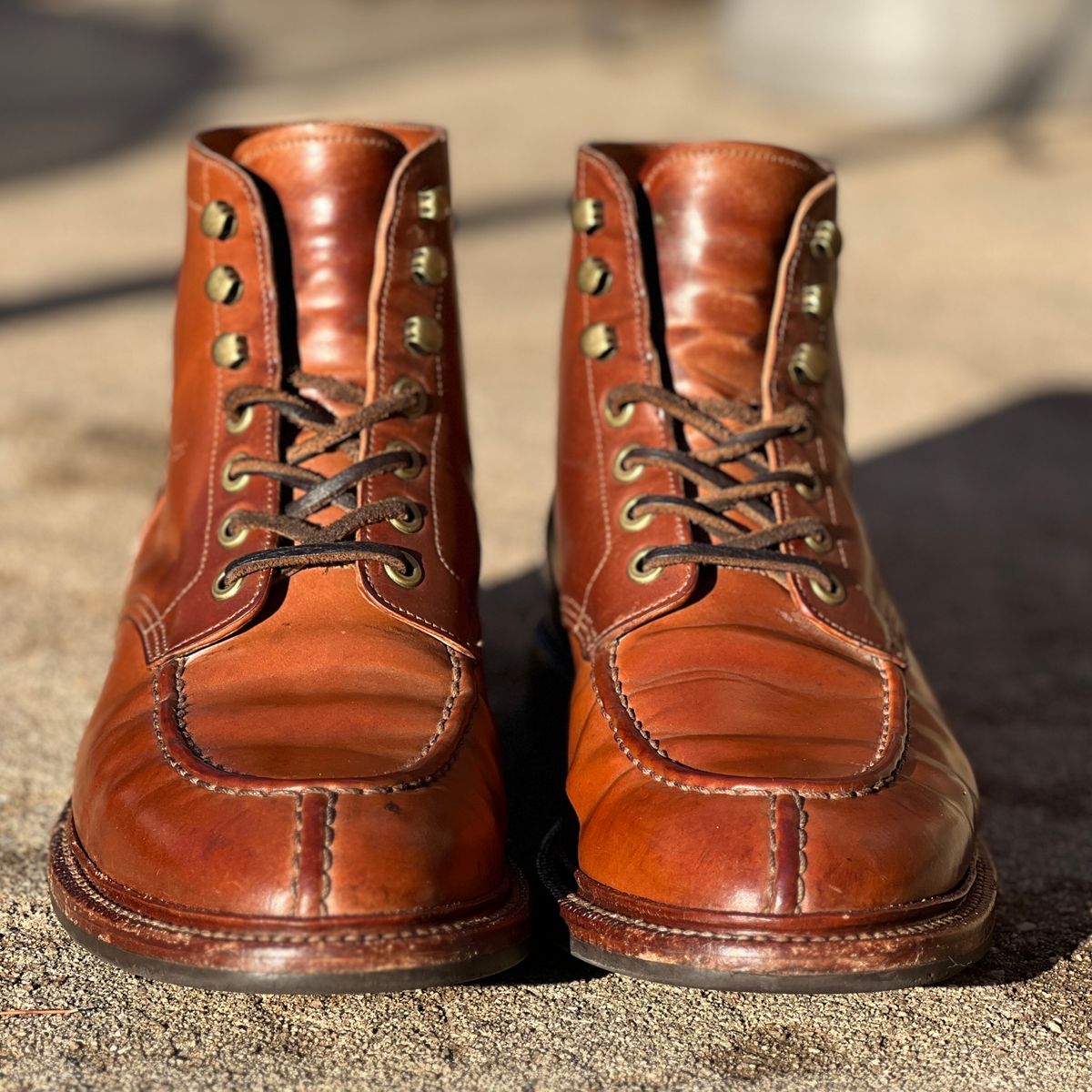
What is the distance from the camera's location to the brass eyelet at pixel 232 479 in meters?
1.86

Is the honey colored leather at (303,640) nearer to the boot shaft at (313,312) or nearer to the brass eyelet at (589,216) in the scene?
the boot shaft at (313,312)

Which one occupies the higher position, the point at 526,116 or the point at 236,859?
the point at 236,859

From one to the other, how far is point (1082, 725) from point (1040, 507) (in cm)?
121

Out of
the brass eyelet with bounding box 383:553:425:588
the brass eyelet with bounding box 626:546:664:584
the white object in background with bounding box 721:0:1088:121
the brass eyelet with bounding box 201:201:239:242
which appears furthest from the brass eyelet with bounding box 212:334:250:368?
the white object in background with bounding box 721:0:1088:121

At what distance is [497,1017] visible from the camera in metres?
1.58

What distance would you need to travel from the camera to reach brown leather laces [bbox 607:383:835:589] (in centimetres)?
182

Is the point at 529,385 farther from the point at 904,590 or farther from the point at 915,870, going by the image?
the point at 915,870

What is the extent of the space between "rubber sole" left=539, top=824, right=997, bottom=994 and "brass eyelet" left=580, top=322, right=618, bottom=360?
0.80 meters

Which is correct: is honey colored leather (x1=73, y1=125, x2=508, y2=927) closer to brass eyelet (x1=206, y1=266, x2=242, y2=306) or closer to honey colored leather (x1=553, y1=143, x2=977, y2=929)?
brass eyelet (x1=206, y1=266, x2=242, y2=306)

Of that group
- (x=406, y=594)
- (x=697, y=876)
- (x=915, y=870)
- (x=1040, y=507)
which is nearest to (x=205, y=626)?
(x=406, y=594)

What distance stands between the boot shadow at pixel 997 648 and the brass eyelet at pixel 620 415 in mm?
365

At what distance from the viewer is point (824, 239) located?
6.65 ft

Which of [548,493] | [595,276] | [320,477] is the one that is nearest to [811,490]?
[595,276]

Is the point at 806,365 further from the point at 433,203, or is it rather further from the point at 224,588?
the point at 224,588
